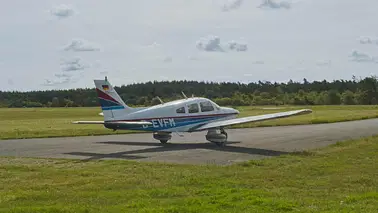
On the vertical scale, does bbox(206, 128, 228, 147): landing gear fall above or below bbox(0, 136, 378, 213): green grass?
above

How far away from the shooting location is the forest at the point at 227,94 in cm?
11881

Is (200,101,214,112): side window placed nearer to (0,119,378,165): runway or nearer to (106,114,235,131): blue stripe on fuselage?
(106,114,235,131): blue stripe on fuselage

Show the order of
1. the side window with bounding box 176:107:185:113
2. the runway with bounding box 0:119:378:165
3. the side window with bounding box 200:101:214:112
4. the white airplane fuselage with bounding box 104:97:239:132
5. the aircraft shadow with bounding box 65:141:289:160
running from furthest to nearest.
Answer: the side window with bounding box 200:101:214:112 → the side window with bounding box 176:107:185:113 → the white airplane fuselage with bounding box 104:97:239:132 → the aircraft shadow with bounding box 65:141:289:160 → the runway with bounding box 0:119:378:165

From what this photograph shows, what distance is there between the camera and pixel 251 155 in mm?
18781

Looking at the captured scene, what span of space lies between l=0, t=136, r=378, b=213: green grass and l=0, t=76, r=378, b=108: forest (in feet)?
236

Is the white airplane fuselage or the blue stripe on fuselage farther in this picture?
the blue stripe on fuselage

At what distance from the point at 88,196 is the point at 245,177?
4.21 m

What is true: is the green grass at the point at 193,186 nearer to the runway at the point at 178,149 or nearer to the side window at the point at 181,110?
the runway at the point at 178,149

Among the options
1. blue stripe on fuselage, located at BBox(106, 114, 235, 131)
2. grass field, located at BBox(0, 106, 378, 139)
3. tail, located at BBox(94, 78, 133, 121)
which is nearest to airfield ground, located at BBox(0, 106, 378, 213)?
blue stripe on fuselage, located at BBox(106, 114, 235, 131)

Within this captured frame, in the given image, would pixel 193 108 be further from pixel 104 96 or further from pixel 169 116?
pixel 104 96

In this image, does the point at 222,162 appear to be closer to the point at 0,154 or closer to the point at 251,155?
the point at 251,155

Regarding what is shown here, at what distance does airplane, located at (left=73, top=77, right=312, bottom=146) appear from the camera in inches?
869

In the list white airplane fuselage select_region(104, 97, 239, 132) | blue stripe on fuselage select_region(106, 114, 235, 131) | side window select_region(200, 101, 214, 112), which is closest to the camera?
white airplane fuselage select_region(104, 97, 239, 132)

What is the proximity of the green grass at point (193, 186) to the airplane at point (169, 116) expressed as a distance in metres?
5.02
